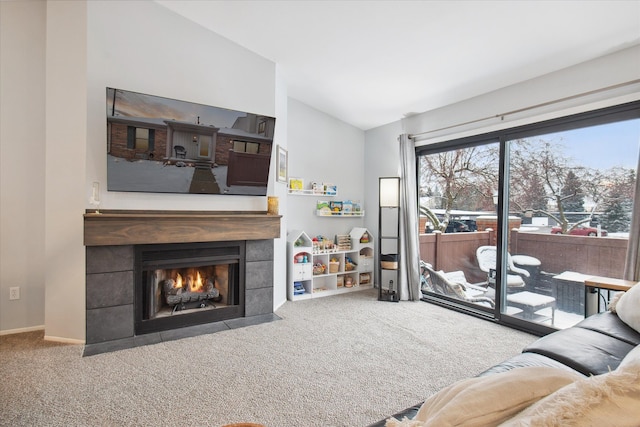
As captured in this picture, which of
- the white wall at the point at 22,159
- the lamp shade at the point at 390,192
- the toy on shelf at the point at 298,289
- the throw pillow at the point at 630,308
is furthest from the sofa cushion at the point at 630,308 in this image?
the white wall at the point at 22,159

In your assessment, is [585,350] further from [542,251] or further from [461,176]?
[461,176]

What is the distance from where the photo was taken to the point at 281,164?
12.2 ft

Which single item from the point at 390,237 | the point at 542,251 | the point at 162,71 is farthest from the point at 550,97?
the point at 162,71

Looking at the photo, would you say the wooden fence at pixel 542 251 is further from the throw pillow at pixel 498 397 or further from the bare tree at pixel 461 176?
the throw pillow at pixel 498 397

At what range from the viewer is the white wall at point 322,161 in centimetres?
432

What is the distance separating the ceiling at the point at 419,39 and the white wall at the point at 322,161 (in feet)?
2.47

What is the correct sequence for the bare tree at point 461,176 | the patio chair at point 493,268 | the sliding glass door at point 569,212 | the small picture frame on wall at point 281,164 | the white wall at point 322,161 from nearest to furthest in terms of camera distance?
the sliding glass door at point 569,212 < the patio chair at point 493,268 < the bare tree at point 461,176 < the small picture frame on wall at point 281,164 < the white wall at point 322,161

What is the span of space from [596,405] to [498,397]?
6.6 inches

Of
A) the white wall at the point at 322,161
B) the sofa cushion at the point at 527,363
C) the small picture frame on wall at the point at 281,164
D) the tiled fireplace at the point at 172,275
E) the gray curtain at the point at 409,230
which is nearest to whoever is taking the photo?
the sofa cushion at the point at 527,363

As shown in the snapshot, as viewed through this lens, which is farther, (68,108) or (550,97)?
(550,97)

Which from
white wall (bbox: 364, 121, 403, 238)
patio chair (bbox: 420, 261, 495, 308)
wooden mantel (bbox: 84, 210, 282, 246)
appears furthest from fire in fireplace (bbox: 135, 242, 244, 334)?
patio chair (bbox: 420, 261, 495, 308)

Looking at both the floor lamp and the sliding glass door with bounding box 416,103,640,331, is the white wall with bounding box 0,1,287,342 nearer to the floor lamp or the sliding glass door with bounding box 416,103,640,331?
the floor lamp

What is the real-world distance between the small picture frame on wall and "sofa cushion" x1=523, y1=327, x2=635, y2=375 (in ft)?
9.18

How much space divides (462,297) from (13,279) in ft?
15.0
